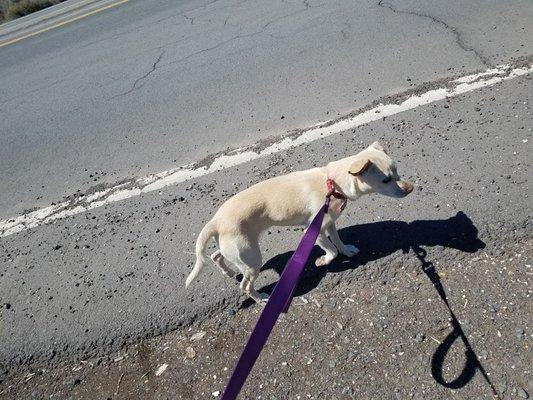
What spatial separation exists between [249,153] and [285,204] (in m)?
1.94

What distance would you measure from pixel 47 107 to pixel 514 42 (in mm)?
8220

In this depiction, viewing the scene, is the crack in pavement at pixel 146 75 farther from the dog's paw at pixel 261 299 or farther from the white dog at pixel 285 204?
the dog's paw at pixel 261 299

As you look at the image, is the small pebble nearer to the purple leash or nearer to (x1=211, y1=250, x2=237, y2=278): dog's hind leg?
the purple leash

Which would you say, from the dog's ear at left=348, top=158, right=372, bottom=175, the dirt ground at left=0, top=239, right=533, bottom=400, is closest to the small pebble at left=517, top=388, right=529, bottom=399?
the dirt ground at left=0, top=239, right=533, bottom=400

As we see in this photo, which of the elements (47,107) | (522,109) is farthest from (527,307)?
(47,107)

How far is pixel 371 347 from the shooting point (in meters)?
2.88

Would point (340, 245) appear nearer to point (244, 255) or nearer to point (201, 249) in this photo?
point (244, 255)

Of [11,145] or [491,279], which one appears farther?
[11,145]

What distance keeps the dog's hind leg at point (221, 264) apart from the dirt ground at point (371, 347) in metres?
0.35

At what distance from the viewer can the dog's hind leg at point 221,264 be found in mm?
3617

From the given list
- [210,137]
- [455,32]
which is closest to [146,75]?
[210,137]

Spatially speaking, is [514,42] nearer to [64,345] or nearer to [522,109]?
[522,109]

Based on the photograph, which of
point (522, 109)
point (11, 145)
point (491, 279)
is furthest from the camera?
point (11, 145)

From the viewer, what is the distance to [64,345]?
3586mm
